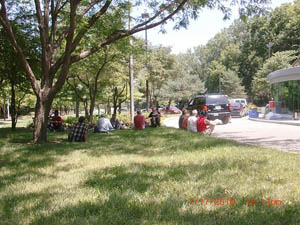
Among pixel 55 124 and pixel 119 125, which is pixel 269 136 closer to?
pixel 119 125

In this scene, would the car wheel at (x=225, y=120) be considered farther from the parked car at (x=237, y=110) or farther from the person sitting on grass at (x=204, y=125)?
the parked car at (x=237, y=110)

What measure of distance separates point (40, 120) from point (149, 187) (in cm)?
648

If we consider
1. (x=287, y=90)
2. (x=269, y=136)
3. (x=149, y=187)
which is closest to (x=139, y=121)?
(x=269, y=136)

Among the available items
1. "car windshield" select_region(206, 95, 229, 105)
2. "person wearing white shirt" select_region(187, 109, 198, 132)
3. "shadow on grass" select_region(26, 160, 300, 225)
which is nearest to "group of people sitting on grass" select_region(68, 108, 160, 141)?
"person wearing white shirt" select_region(187, 109, 198, 132)

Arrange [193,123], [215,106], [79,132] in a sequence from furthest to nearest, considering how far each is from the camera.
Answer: [215,106]
[193,123]
[79,132]

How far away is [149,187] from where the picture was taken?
4555mm

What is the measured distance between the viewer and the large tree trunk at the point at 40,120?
32.1 feet

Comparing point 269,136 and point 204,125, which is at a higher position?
point 204,125

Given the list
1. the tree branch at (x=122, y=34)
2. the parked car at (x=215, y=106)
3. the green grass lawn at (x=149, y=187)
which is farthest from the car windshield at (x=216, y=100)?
the green grass lawn at (x=149, y=187)

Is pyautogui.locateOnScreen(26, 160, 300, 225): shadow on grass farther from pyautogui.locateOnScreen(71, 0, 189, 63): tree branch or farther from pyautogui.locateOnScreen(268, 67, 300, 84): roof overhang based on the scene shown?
pyautogui.locateOnScreen(268, 67, 300, 84): roof overhang

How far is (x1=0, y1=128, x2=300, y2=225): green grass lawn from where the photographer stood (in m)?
3.42

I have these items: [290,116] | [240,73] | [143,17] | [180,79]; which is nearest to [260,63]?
[240,73]

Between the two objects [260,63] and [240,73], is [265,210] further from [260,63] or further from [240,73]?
[240,73]

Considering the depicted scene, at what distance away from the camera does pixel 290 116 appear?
912 inches
